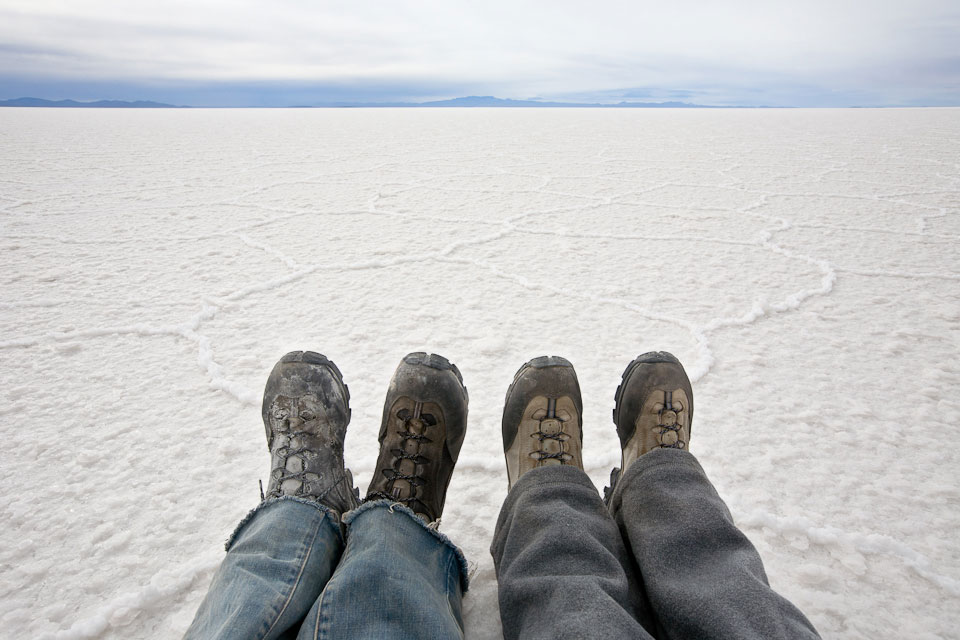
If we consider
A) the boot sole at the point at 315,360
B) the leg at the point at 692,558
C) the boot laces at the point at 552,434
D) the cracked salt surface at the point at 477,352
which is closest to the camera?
the leg at the point at 692,558

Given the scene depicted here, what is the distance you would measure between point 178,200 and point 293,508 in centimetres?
297

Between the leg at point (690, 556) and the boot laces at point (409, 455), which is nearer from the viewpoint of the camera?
the leg at point (690, 556)

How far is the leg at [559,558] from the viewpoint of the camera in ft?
1.78

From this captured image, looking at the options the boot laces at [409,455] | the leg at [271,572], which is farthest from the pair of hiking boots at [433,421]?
the leg at [271,572]

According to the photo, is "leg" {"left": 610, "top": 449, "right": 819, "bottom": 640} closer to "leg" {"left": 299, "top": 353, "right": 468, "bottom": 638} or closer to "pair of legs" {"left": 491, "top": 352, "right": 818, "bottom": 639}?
"pair of legs" {"left": 491, "top": 352, "right": 818, "bottom": 639}

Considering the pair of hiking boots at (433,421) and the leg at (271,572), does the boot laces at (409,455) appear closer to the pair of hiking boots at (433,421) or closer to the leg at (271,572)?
the pair of hiking boots at (433,421)

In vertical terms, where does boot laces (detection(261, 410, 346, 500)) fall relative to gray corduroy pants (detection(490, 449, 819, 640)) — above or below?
below

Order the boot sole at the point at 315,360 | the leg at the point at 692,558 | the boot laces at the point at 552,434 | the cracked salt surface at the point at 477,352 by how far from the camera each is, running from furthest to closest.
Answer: the boot sole at the point at 315,360 < the boot laces at the point at 552,434 < the cracked salt surface at the point at 477,352 < the leg at the point at 692,558

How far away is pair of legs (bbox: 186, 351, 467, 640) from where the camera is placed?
0.55 metres

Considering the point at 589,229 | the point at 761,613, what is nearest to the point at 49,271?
the point at 589,229

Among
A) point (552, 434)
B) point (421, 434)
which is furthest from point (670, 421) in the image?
point (421, 434)

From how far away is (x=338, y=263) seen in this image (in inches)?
77.5

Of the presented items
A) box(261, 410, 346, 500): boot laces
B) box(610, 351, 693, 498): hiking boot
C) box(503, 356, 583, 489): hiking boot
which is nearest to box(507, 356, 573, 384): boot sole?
box(503, 356, 583, 489): hiking boot

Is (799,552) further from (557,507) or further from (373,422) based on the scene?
(373,422)
